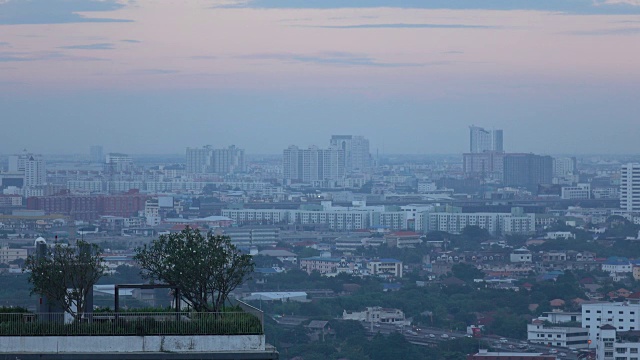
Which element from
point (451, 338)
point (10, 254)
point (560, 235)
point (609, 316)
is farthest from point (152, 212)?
point (609, 316)

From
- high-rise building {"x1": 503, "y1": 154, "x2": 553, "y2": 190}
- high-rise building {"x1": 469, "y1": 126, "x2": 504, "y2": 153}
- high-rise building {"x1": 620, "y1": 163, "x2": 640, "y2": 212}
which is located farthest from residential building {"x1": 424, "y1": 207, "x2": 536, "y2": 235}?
high-rise building {"x1": 469, "y1": 126, "x2": 504, "y2": 153}

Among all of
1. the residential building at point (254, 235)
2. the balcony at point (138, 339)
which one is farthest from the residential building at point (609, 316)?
the residential building at point (254, 235)

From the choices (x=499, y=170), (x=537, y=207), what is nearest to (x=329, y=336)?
(x=537, y=207)

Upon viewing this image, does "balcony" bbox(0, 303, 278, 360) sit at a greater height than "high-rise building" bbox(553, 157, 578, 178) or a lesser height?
lesser

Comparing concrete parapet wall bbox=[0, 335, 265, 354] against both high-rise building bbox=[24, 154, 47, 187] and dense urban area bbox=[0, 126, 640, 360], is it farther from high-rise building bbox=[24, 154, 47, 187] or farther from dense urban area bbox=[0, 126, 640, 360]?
high-rise building bbox=[24, 154, 47, 187]

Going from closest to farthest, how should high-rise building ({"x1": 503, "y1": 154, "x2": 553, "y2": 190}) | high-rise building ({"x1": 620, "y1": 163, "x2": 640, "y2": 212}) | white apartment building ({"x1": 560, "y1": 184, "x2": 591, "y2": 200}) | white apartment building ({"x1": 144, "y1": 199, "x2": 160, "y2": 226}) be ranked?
white apartment building ({"x1": 144, "y1": 199, "x2": 160, "y2": 226}) < high-rise building ({"x1": 620, "y1": 163, "x2": 640, "y2": 212}) < white apartment building ({"x1": 560, "y1": 184, "x2": 591, "y2": 200}) < high-rise building ({"x1": 503, "y1": 154, "x2": 553, "y2": 190})

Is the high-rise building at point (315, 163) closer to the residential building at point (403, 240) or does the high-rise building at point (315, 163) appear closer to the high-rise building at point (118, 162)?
the high-rise building at point (118, 162)

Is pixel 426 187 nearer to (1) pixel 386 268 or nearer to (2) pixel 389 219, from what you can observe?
(2) pixel 389 219
